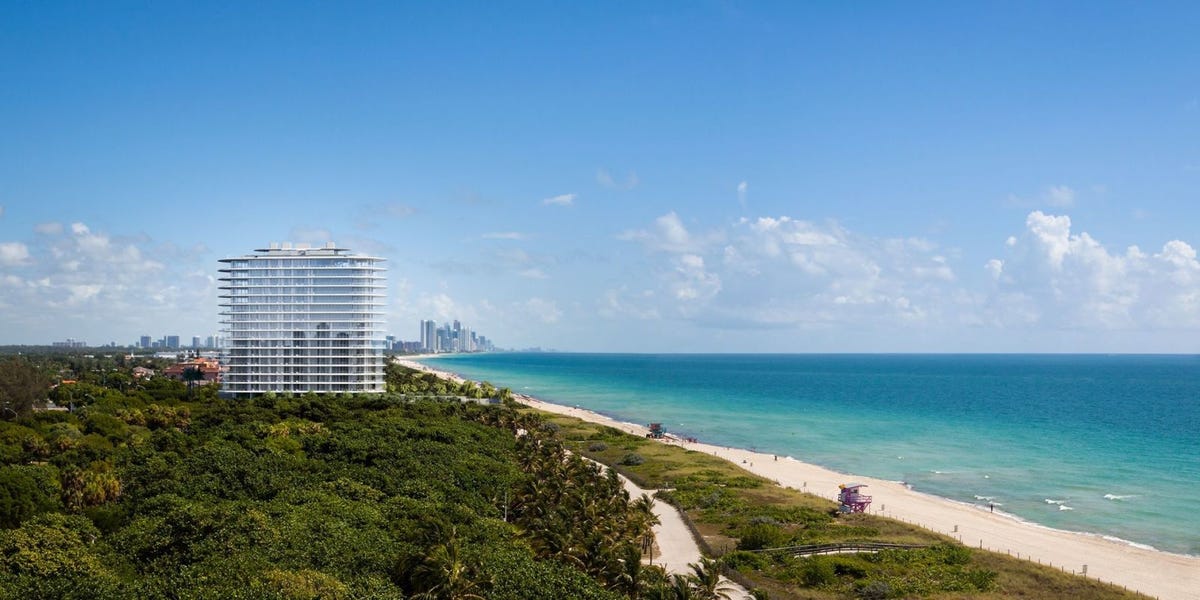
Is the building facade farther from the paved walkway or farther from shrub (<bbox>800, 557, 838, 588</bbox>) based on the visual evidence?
shrub (<bbox>800, 557, 838, 588</bbox>)

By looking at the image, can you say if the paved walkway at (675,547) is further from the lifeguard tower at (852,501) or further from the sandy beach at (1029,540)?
the sandy beach at (1029,540)

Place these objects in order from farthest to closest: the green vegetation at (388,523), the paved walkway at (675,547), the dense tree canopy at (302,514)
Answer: the paved walkway at (675,547) < the green vegetation at (388,523) < the dense tree canopy at (302,514)

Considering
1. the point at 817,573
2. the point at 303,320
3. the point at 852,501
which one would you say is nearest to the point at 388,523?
the point at 817,573

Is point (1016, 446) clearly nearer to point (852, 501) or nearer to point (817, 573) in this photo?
point (852, 501)

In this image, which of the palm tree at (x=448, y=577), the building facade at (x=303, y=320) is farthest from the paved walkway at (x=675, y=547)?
the building facade at (x=303, y=320)

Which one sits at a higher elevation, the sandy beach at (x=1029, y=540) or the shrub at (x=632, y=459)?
the shrub at (x=632, y=459)

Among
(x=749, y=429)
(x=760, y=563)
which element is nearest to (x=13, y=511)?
(x=760, y=563)
